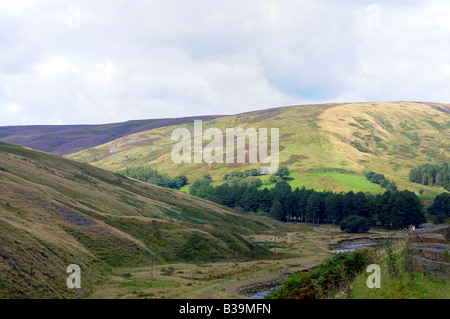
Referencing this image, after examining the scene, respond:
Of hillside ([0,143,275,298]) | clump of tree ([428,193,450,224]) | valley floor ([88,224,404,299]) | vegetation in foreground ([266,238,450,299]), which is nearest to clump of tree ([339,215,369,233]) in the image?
clump of tree ([428,193,450,224])

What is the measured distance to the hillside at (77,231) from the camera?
3788 centimetres

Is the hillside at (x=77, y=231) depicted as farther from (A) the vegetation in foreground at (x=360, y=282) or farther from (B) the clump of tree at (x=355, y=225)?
(B) the clump of tree at (x=355, y=225)

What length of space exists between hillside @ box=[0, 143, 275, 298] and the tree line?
55765 mm

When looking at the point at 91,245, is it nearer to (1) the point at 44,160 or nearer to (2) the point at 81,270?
(2) the point at 81,270

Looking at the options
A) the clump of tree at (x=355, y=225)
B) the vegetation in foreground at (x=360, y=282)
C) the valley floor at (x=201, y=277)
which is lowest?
the clump of tree at (x=355, y=225)

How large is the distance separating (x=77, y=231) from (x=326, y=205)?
379 ft

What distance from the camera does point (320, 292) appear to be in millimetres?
31891

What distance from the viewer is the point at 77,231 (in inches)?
2199

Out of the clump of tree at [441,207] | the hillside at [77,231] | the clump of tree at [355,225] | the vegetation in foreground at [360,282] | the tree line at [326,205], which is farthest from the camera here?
the clump of tree at [441,207]

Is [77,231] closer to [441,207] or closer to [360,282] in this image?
[360,282]

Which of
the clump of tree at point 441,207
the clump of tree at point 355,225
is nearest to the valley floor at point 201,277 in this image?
the clump of tree at point 355,225

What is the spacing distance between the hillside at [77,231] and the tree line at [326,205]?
183ft

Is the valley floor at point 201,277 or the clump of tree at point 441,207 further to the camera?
the clump of tree at point 441,207
